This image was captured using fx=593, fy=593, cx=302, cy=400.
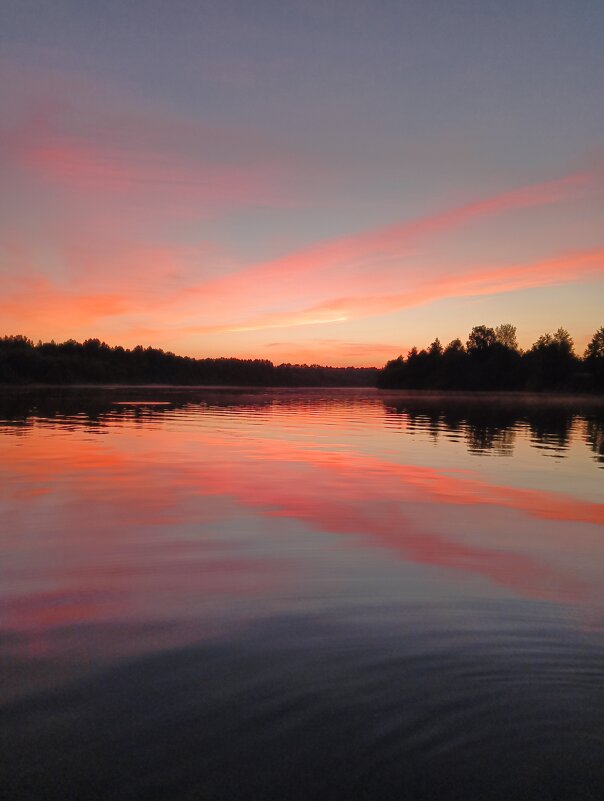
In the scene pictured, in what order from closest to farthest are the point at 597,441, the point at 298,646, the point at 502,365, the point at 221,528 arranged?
the point at 298,646
the point at 221,528
the point at 597,441
the point at 502,365

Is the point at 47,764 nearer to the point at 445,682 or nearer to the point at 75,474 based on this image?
the point at 445,682

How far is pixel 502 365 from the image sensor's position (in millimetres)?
149875

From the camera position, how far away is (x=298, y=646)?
16.2 feet

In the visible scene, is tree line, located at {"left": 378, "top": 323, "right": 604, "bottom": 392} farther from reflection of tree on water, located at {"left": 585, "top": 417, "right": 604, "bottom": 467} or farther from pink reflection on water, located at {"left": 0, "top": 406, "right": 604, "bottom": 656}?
pink reflection on water, located at {"left": 0, "top": 406, "right": 604, "bottom": 656}

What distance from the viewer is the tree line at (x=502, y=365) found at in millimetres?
130875

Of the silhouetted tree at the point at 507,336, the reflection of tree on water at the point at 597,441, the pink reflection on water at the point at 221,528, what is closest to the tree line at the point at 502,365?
the silhouetted tree at the point at 507,336

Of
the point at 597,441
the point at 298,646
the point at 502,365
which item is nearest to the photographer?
the point at 298,646

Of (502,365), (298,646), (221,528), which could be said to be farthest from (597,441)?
(502,365)

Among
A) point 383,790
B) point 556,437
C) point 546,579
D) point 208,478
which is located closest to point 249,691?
point 383,790

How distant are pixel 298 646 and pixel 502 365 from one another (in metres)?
154

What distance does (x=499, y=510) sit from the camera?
11.2 meters

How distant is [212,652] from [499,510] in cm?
787

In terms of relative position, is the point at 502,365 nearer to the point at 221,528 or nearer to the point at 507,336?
the point at 507,336

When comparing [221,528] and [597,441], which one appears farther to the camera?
[597,441]
